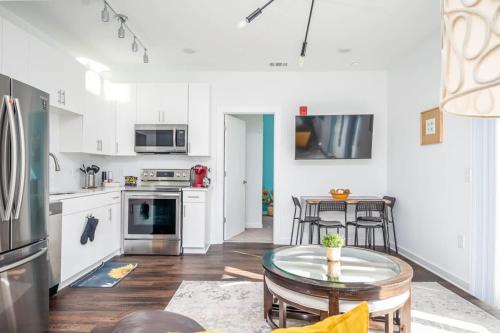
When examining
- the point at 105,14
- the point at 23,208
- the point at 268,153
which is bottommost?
the point at 23,208

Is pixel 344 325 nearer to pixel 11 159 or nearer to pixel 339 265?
pixel 339 265

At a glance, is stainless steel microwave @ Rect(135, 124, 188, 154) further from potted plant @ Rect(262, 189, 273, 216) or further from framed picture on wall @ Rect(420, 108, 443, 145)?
potted plant @ Rect(262, 189, 273, 216)

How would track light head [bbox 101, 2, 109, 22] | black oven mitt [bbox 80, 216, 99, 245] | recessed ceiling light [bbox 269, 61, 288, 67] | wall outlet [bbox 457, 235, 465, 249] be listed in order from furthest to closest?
recessed ceiling light [bbox 269, 61, 288, 67] → black oven mitt [bbox 80, 216, 99, 245] → wall outlet [bbox 457, 235, 465, 249] → track light head [bbox 101, 2, 109, 22]

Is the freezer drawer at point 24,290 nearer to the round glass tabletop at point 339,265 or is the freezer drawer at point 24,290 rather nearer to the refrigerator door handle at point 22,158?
the refrigerator door handle at point 22,158

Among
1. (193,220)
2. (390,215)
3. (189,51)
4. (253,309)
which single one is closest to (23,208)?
(253,309)

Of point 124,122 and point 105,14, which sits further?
point 124,122

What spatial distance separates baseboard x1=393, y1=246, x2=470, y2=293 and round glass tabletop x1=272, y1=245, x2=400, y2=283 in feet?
4.45

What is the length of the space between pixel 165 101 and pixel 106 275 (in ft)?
8.39

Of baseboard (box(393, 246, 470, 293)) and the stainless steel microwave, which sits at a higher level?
the stainless steel microwave

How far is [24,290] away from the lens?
2.01m

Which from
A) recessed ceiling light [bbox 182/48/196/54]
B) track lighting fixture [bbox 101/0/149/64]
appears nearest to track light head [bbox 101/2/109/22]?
track lighting fixture [bbox 101/0/149/64]

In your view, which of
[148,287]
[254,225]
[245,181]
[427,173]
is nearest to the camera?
[148,287]

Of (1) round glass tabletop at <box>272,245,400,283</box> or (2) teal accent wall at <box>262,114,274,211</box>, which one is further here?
(2) teal accent wall at <box>262,114,274,211</box>

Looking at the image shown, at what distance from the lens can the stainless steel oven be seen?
14.6ft
